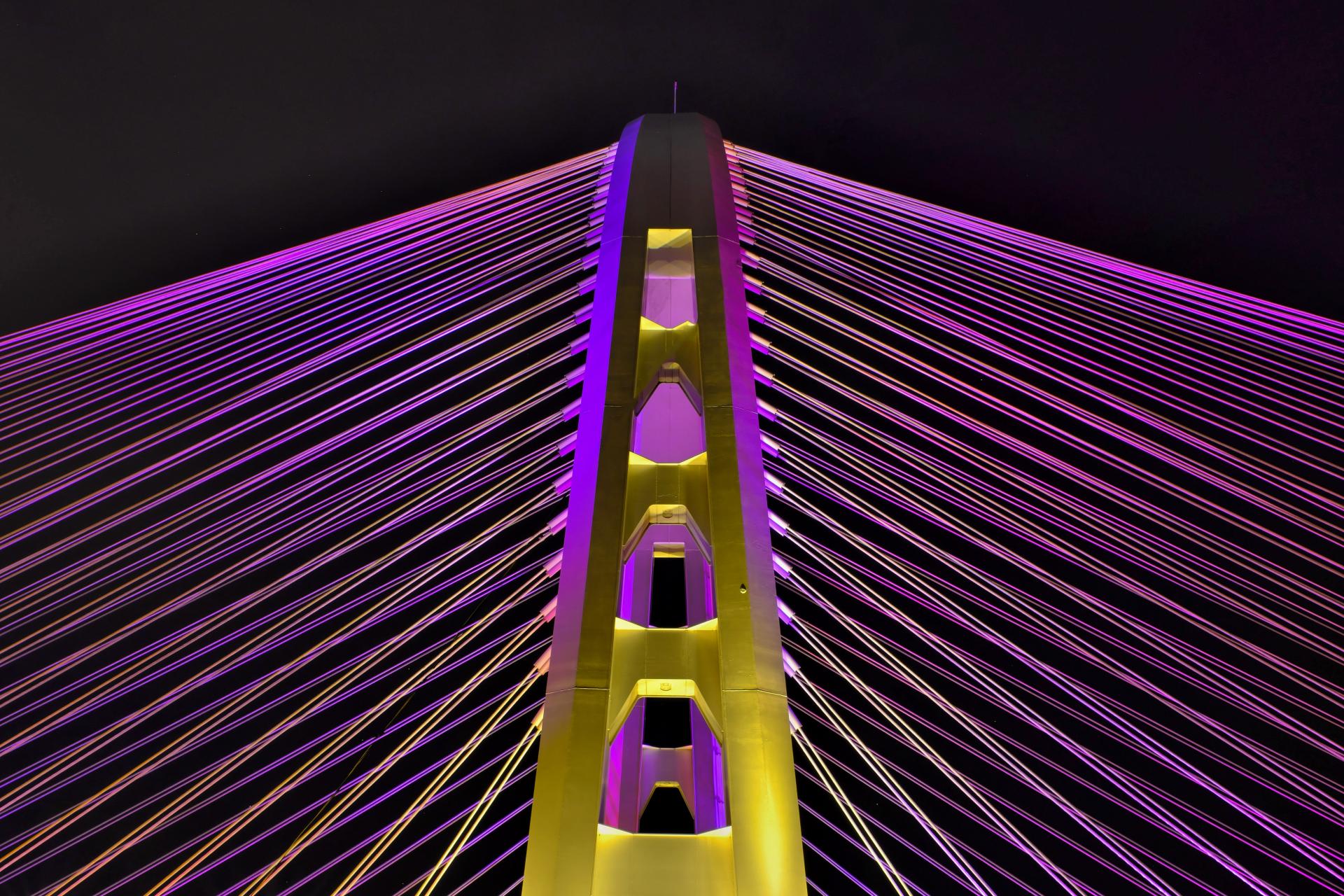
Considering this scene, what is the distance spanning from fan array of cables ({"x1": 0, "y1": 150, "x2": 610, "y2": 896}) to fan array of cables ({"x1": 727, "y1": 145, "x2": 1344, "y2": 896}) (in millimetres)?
2689

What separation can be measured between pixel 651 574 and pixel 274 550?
3.86m

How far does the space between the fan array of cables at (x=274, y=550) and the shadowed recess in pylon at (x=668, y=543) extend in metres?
0.07

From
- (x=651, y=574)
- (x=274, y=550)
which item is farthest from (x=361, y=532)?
(x=651, y=574)

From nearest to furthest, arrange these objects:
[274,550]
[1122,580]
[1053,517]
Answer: [1122,580] < [1053,517] < [274,550]

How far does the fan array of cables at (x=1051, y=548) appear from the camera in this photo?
7824 mm

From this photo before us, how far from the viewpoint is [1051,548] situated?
22.7 ft

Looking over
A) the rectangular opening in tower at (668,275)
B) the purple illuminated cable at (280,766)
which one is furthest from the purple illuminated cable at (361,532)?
Result: the rectangular opening in tower at (668,275)

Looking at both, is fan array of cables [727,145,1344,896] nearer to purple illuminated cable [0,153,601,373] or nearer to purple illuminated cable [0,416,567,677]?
purple illuminated cable [0,416,567,677]

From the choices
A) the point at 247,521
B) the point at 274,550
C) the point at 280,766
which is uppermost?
the point at 274,550

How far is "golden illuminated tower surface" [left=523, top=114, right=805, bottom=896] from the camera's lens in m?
5.00

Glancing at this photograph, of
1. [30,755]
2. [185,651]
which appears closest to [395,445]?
[185,651]

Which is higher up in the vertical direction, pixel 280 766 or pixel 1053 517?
pixel 1053 517

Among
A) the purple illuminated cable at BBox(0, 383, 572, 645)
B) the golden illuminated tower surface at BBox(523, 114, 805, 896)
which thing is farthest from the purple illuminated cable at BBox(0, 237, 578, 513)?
the golden illuminated tower surface at BBox(523, 114, 805, 896)

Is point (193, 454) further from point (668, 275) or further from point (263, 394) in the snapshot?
point (668, 275)
